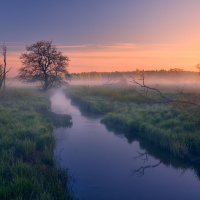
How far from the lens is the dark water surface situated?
41.5 feet

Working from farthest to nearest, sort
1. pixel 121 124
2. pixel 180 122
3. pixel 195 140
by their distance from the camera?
1. pixel 121 124
2. pixel 180 122
3. pixel 195 140

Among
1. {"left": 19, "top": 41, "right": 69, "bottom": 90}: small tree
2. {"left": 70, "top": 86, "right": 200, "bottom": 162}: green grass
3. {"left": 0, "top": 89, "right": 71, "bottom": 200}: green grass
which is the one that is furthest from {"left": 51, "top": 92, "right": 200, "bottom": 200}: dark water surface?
{"left": 19, "top": 41, "right": 69, "bottom": 90}: small tree

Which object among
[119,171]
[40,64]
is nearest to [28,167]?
[119,171]

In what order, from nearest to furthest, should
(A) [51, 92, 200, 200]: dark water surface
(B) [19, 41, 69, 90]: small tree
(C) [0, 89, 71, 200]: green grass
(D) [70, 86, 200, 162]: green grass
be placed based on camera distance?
(C) [0, 89, 71, 200]: green grass, (A) [51, 92, 200, 200]: dark water surface, (D) [70, 86, 200, 162]: green grass, (B) [19, 41, 69, 90]: small tree

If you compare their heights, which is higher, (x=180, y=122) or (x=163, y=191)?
(x=180, y=122)

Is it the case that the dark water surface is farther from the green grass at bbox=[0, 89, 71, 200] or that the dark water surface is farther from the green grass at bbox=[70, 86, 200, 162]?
the green grass at bbox=[70, 86, 200, 162]

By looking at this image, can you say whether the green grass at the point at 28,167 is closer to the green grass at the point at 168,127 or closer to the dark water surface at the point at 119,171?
the dark water surface at the point at 119,171

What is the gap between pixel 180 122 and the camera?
849 inches

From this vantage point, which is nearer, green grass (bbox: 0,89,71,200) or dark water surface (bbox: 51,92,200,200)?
green grass (bbox: 0,89,71,200)

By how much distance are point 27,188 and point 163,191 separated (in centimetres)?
546

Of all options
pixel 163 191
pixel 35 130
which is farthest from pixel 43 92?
pixel 163 191

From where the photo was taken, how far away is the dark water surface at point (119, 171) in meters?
12.6

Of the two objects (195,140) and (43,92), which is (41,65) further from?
(195,140)

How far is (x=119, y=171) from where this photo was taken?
50.6 ft
